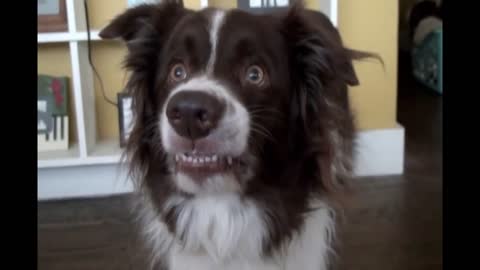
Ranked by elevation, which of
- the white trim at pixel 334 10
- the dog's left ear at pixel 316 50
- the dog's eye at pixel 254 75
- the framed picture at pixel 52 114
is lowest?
the framed picture at pixel 52 114

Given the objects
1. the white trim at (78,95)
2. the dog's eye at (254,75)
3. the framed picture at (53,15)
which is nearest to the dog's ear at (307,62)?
the dog's eye at (254,75)

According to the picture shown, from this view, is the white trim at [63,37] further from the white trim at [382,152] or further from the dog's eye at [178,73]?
the white trim at [382,152]

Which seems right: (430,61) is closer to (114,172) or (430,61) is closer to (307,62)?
(114,172)

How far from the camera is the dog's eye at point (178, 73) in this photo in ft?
4.92

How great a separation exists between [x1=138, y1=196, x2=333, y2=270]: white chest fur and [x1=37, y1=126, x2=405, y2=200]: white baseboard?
3.32 ft

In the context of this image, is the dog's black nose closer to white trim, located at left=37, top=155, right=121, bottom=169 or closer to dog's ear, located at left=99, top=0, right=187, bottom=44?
dog's ear, located at left=99, top=0, right=187, bottom=44

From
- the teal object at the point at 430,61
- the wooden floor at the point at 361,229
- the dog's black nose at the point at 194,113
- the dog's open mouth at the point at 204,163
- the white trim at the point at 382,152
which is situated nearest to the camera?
the dog's black nose at the point at 194,113

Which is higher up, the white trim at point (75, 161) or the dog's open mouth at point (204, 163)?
the dog's open mouth at point (204, 163)

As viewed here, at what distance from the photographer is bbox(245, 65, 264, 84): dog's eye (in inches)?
57.9

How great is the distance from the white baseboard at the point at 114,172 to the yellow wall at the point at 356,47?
12 cm
